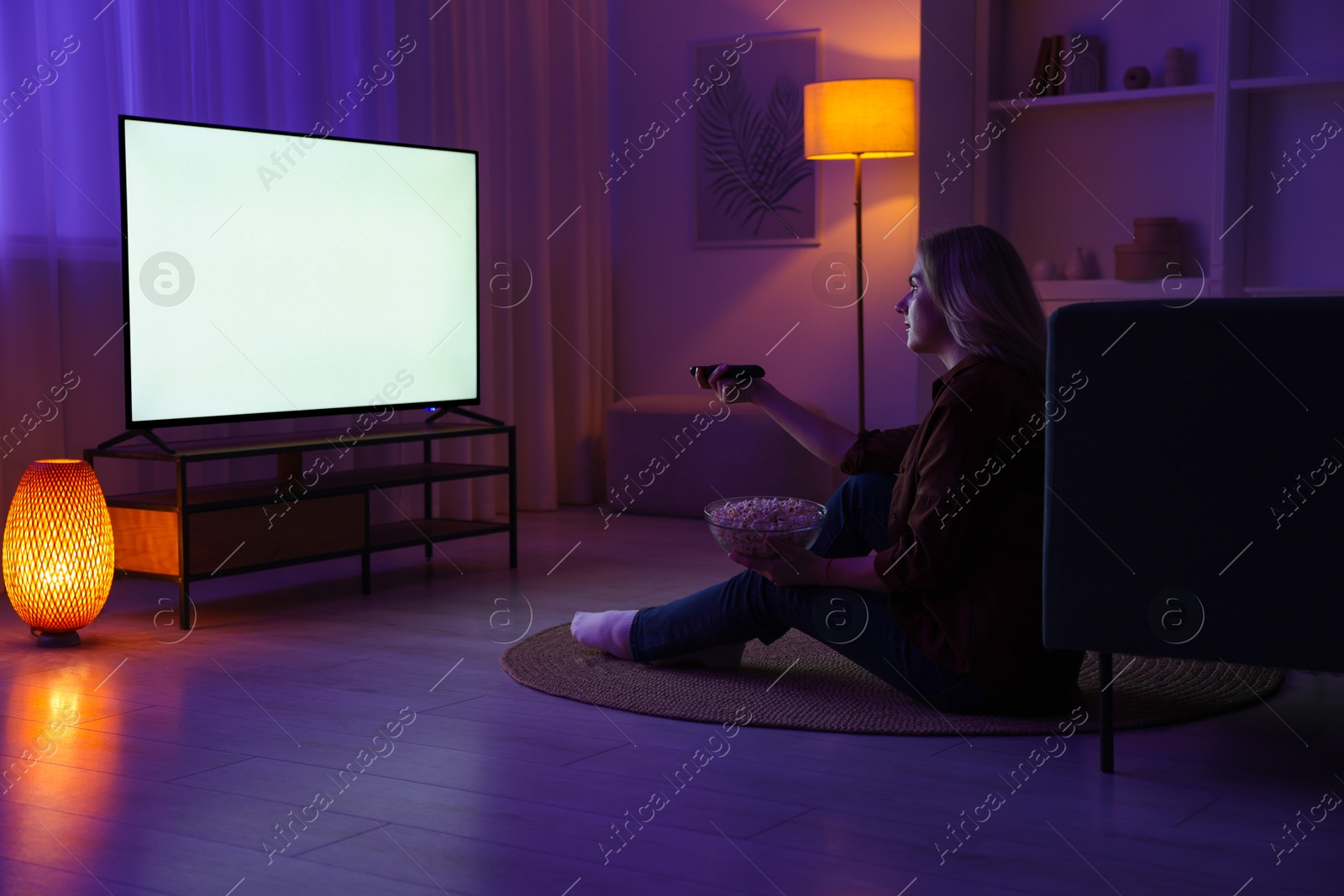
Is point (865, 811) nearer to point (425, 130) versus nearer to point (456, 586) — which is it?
point (456, 586)

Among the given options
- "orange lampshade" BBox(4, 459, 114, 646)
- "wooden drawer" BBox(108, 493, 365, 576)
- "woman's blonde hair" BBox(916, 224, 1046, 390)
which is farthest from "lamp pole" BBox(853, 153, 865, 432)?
"orange lampshade" BBox(4, 459, 114, 646)

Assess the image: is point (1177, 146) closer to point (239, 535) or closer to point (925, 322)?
point (925, 322)

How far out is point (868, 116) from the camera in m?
4.75

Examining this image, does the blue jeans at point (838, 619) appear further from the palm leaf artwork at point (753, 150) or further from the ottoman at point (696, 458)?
the palm leaf artwork at point (753, 150)

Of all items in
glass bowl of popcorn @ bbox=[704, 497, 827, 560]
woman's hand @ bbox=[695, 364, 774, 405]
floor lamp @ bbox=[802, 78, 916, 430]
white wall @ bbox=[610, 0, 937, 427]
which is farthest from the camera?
white wall @ bbox=[610, 0, 937, 427]

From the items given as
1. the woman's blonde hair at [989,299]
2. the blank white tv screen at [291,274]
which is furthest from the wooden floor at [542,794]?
the blank white tv screen at [291,274]

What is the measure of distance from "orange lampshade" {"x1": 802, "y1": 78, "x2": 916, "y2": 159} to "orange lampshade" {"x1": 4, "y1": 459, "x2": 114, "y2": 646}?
2782 mm

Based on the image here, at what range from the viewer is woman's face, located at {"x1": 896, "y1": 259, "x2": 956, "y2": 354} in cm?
234

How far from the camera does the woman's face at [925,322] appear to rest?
234cm

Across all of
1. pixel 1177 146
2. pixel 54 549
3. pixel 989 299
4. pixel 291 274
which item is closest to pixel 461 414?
pixel 291 274

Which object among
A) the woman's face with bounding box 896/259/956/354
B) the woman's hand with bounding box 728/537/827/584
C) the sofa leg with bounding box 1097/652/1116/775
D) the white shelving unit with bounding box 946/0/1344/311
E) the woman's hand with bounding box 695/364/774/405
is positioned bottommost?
the sofa leg with bounding box 1097/652/1116/775

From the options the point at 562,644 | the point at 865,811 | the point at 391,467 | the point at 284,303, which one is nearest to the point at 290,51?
the point at 284,303

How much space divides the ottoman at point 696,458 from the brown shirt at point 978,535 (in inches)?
101

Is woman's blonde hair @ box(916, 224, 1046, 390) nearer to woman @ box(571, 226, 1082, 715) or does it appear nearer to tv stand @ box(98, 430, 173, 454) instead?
woman @ box(571, 226, 1082, 715)
